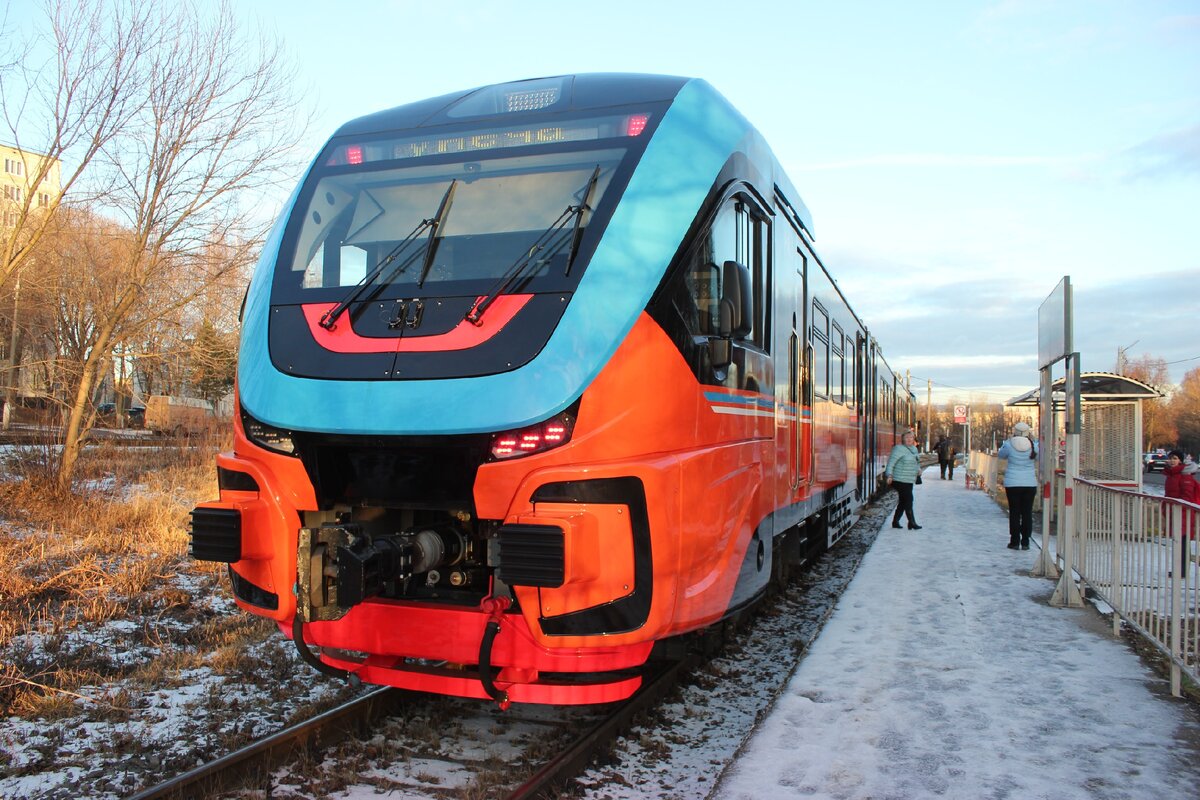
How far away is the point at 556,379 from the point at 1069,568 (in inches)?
241

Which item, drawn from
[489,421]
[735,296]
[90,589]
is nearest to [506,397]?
[489,421]

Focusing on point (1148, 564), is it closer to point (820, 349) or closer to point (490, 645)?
point (820, 349)

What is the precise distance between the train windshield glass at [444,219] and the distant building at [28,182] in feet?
27.7

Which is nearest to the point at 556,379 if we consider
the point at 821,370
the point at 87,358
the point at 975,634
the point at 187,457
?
the point at 975,634

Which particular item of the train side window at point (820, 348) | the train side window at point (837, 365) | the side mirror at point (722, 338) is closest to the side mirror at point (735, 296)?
Answer: the side mirror at point (722, 338)

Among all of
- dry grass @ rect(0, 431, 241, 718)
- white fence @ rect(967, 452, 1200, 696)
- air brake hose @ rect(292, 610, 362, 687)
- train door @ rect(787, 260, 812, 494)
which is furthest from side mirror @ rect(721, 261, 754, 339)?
dry grass @ rect(0, 431, 241, 718)

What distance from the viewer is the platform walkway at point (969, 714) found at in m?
3.97

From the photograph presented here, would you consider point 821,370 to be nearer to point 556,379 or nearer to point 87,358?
point 556,379

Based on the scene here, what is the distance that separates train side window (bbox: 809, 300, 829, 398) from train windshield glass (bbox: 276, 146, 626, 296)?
13.0ft

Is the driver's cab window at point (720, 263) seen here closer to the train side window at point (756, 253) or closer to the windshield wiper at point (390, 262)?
the train side window at point (756, 253)

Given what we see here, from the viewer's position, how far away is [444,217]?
456 cm

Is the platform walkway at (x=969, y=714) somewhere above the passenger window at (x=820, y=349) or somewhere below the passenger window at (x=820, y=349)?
below

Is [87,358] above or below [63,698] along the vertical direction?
above

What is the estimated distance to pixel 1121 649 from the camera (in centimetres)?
634
